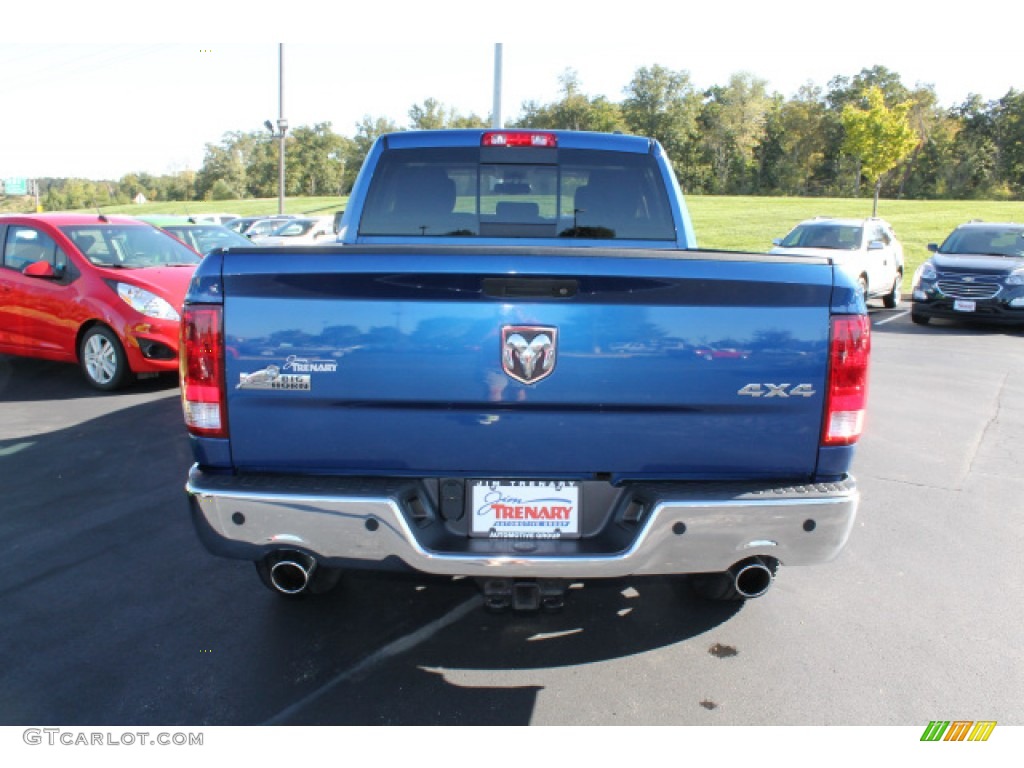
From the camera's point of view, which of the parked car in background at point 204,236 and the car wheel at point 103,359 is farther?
the parked car in background at point 204,236

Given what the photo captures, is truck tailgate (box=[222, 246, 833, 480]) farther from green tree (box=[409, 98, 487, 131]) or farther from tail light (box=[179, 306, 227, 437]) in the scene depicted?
green tree (box=[409, 98, 487, 131])

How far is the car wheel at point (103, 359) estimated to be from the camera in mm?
7719

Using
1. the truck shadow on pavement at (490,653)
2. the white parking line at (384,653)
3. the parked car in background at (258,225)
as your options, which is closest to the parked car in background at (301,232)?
the parked car in background at (258,225)

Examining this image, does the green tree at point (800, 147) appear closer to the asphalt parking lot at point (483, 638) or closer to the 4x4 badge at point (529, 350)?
the asphalt parking lot at point (483, 638)

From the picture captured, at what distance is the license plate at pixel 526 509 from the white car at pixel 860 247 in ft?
40.4

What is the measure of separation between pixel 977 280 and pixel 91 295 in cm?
1245

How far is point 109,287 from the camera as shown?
7703 millimetres

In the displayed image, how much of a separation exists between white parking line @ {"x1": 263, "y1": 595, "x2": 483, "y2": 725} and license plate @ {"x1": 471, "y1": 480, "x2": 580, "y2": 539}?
85cm

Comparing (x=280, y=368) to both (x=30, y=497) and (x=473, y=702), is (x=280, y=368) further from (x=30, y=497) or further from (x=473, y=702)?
(x=30, y=497)

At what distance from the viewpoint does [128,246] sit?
8.62 m

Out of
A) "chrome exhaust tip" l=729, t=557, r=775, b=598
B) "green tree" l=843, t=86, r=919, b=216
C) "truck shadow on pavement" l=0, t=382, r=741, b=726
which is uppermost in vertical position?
"green tree" l=843, t=86, r=919, b=216

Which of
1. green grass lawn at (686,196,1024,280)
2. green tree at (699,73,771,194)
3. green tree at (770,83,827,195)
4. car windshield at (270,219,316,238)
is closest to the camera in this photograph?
car windshield at (270,219,316,238)

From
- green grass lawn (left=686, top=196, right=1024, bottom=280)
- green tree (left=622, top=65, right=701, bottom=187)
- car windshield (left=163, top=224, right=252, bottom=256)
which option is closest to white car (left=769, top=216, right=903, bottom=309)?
green grass lawn (left=686, top=196, right=1024, bottom=280)

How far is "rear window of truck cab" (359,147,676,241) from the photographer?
418 centimetres
